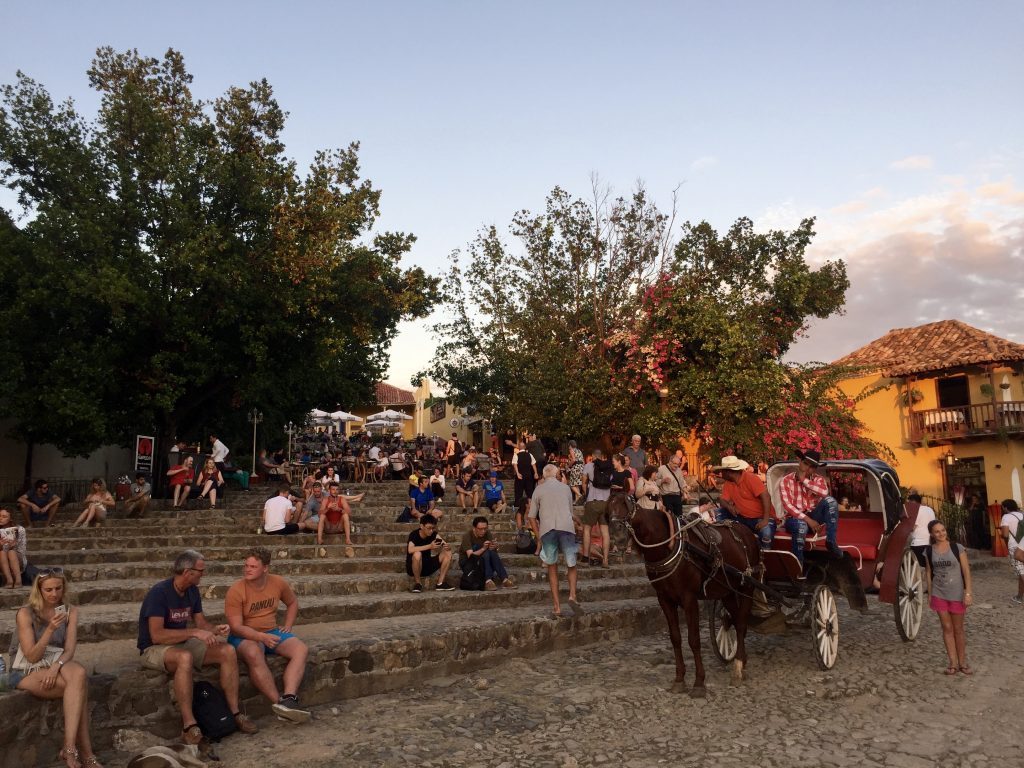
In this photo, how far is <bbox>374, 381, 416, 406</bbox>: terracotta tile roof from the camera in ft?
180

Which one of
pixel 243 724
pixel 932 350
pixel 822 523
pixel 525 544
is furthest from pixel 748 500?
pixel 932 350

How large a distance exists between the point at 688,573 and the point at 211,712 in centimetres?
411

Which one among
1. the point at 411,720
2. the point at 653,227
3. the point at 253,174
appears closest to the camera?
the point at 411,720

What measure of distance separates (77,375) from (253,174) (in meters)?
5.70

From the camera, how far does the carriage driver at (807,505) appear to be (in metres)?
8.10

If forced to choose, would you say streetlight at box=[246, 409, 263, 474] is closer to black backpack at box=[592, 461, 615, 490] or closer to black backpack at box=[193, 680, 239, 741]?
black backpack at box=[592, 461, 615, 490]

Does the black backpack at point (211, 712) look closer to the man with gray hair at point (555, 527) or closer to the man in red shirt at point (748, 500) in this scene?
the man with gray hair at point (555, 527)

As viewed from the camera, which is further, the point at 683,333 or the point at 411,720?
the point at 683,333

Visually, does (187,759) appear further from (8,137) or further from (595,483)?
(8,137)

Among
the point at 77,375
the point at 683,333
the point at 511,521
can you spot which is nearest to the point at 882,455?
the point at 683,333

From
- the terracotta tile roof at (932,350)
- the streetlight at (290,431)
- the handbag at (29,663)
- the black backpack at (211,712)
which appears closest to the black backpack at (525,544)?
the black backpack at (211,712)

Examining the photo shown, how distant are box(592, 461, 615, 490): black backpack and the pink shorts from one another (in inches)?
227

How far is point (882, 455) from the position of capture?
26312 millimetres

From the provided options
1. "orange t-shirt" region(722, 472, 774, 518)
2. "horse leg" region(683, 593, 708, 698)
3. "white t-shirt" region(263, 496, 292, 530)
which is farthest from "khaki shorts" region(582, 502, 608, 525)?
"horse leg" region(683, 593, 708, 698)
